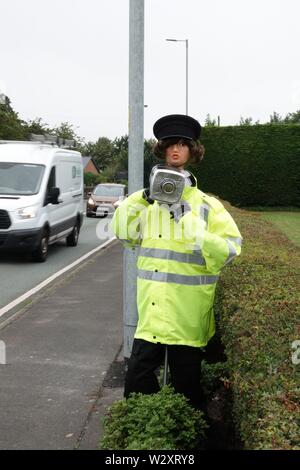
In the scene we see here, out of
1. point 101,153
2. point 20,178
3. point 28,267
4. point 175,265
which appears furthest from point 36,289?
point 101,153

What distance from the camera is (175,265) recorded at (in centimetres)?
362

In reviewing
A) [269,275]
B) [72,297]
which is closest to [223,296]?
[269,275]

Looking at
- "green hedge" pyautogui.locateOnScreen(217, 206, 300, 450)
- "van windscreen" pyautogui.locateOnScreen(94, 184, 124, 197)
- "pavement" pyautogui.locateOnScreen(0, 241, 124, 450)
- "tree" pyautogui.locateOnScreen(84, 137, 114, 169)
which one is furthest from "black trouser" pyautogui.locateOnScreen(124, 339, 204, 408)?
"tree" pyautogui.locateOnScreen(84, 137, 114, 169)

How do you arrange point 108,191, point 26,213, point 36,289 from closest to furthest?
point 36,289
point 26,213
point 108,191

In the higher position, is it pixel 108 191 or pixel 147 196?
pixel 147 196

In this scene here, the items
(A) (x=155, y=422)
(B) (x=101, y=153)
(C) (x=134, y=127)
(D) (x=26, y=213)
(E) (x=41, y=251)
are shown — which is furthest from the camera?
(B) (x=101, y=153)

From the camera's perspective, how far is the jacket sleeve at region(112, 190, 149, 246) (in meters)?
3.69

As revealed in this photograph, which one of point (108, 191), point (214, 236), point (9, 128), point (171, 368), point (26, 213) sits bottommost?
point (108, 191)

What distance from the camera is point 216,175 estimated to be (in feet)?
105

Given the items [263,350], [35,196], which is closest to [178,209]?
[263,350]

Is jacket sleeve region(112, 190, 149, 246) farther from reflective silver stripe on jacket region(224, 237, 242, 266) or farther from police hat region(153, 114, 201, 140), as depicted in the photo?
reflective silver stripe on jacket region(224, 237, 242, 266)

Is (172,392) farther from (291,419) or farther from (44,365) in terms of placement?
(44,365)

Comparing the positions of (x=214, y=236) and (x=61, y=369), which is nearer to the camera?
(x=214, y=236)

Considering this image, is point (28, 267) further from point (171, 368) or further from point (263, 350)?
point (263, 350)
